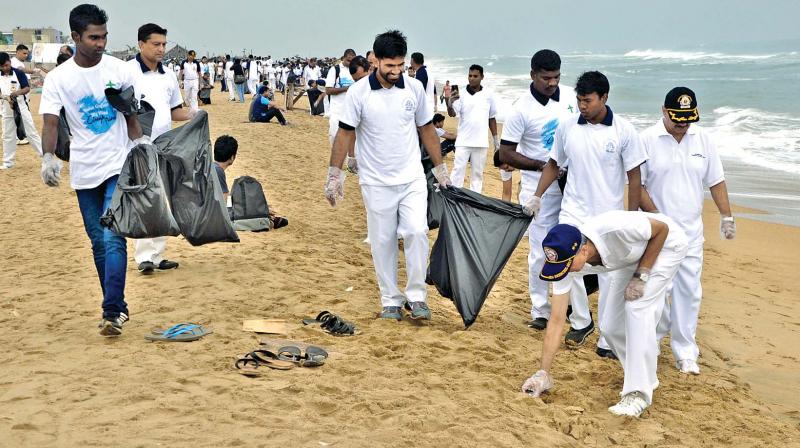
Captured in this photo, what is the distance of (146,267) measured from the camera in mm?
6762

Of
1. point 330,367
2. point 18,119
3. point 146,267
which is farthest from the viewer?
point 18,119

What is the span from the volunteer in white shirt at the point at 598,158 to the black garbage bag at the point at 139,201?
8.31 feet

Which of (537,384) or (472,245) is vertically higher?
(472,245)

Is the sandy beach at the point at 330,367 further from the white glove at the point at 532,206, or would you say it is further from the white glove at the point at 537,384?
the white glove at the point at 532,206

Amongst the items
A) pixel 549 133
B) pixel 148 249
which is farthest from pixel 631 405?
pixel 148 249

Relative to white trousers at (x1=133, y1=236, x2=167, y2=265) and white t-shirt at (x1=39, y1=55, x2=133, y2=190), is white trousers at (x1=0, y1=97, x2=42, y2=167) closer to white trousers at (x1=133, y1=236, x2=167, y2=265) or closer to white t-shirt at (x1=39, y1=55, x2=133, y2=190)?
white trousers at (x1=133, y1=236, x2=167, y2=265)

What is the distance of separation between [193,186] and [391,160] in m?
1.32

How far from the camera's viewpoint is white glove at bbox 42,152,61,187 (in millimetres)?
5000

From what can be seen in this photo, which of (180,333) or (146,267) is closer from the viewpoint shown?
(180,333)

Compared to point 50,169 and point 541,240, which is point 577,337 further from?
point 50,169

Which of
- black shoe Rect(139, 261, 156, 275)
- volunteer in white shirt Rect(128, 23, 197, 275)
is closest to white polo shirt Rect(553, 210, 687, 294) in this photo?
volunteer in white shirt Rect(128, 23, 197, 275)

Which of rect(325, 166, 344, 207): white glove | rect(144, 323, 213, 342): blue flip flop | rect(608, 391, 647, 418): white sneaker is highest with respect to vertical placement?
rect(325, 166, 344, 207): white glove

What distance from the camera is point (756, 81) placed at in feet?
134

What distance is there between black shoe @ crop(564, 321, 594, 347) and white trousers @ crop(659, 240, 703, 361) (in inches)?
20.5
